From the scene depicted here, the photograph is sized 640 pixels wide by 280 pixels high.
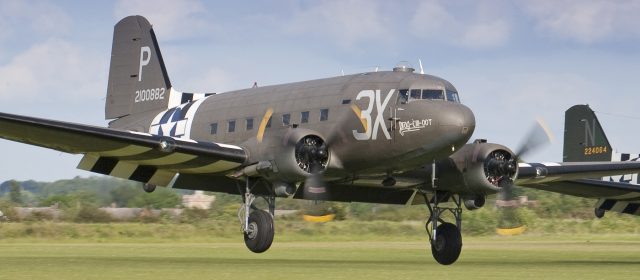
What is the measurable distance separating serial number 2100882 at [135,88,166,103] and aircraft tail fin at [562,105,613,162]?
698 inches

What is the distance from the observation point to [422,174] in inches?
1061

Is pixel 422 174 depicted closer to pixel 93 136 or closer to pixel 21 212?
pixel 93 136

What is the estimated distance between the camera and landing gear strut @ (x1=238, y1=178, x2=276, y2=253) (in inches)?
972

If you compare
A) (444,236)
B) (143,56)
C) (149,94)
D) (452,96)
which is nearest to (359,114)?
(452,96)

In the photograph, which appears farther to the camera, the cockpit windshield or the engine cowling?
the cockpit windshield

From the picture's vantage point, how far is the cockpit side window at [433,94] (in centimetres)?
2436

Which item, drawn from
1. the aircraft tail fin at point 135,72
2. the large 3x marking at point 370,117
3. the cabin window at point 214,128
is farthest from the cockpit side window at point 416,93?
the aircraft tail fin at point 135,72

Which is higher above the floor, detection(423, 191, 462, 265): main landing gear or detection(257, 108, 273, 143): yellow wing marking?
detection(257, 108, 273, 143): yellow wing marking

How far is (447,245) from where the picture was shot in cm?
2714

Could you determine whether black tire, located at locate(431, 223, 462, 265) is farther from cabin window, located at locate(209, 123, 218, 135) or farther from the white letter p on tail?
the white letter p on tail

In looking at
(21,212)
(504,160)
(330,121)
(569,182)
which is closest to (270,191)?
(330,121)

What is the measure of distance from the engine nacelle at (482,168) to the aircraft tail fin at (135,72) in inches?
388

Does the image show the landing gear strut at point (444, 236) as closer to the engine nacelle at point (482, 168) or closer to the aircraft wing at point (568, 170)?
the engine nacelle at point (482, 168)

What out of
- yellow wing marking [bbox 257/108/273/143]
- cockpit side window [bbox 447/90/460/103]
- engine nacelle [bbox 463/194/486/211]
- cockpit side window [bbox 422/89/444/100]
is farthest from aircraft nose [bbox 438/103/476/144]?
yellow wing marking [bbox 257/108/273/143]
